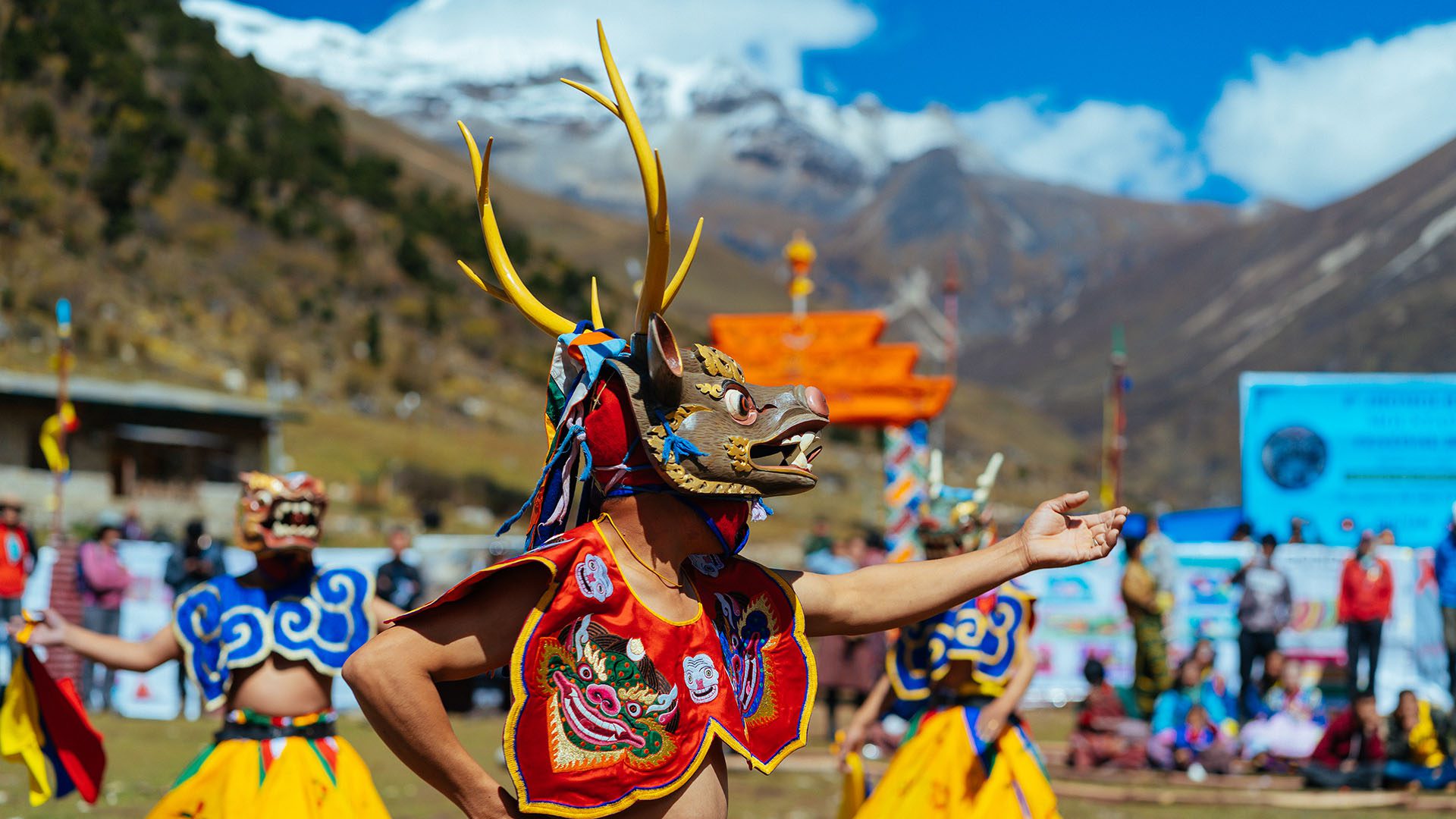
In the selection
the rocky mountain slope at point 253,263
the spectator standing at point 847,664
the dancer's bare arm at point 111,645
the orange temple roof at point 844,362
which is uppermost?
the rocky mountain slope at point 253,263

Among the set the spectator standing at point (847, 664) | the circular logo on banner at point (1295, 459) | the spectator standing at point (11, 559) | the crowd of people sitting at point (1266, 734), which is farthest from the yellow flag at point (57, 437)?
the circular logo on banner at point (1295, 459)

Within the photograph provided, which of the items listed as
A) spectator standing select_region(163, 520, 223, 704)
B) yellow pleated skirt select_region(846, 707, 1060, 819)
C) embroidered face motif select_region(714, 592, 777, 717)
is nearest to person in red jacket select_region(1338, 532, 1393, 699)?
yellow pleated skirt select_region(846, 707, 1060, 819)

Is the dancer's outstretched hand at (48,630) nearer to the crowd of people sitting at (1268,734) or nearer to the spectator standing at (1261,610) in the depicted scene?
the crowd of people sitting at (1268,734)

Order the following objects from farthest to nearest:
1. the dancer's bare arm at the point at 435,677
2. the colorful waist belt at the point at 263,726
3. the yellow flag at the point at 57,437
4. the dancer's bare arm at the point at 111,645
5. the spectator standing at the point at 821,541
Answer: the spectator standing at the point at 821,541
the yellow flag at the point at 57,437
the dancer's bare arm at the point at 111,645
the colorful waist belt at the point at 263,726
the dancer's bare arm at the point at 435,677

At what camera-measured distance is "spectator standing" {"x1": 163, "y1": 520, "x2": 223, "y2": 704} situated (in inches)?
518

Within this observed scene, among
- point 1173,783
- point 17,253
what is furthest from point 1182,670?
point 17,253

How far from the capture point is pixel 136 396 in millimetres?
29047

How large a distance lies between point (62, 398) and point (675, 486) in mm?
12991

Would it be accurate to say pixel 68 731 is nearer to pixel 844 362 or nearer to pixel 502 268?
pixel 502 268

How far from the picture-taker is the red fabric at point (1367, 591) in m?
12.3

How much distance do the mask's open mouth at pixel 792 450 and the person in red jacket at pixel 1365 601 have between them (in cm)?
988

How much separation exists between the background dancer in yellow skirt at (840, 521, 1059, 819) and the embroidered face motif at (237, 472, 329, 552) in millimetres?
2230

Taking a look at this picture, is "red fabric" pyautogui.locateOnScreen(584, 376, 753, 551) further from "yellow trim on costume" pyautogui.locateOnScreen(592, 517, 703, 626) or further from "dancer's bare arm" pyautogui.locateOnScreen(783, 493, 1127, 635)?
A: "dancer's bare arm" pyautogui.locateOnScreen(783, 493, 1127, 635)

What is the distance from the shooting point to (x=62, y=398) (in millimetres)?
14914
